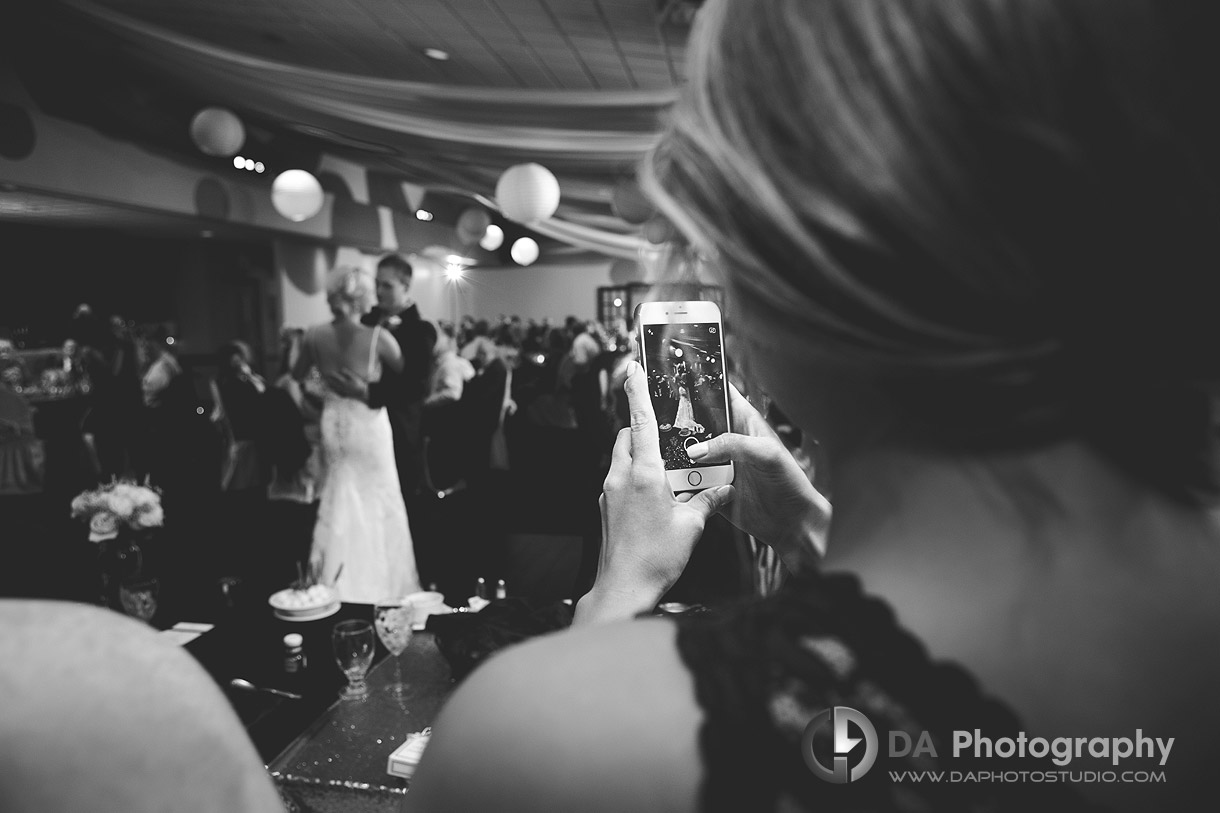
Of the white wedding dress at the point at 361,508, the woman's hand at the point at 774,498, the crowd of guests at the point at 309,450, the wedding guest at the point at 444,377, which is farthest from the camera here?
the wedding guest at the point at 444,377

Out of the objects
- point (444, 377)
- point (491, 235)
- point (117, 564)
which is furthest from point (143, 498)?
point (491, 235)

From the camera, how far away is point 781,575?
2.16 m

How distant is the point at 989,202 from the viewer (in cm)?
31

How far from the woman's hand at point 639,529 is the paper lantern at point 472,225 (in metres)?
9.87

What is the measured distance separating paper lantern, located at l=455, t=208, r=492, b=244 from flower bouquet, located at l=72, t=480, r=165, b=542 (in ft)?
27.6

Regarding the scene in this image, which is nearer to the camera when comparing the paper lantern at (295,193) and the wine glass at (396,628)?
the wine glass at (396,628)

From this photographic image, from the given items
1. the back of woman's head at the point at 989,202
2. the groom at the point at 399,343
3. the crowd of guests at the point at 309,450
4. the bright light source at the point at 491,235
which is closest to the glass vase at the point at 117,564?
the crowd of guests at the point at 309,450

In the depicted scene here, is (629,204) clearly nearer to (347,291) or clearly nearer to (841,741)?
(347,291)

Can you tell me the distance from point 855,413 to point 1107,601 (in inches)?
5.6

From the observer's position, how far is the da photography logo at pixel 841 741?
33 cm

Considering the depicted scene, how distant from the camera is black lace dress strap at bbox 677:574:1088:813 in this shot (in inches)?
→ 12.8

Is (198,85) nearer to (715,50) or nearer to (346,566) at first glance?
(346,566)

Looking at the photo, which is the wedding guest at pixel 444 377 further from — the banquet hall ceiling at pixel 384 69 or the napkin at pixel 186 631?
the napkin at pixel 186 631

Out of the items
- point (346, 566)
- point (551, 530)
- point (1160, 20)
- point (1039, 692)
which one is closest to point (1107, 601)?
point (1039, 692)
